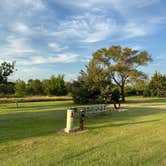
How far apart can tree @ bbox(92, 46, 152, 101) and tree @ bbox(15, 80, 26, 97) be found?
2379 centimetres

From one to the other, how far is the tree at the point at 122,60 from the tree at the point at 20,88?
23794mm

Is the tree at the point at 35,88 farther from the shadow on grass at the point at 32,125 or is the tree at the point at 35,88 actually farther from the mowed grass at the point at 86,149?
the mowed grass at the point at 86,149

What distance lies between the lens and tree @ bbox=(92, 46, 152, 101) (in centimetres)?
3519

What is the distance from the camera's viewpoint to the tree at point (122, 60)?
115ft

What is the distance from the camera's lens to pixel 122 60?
1404 inches

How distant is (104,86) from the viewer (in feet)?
89.9

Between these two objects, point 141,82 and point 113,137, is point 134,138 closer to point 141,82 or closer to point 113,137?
point 113,137

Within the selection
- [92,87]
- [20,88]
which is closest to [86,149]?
[92,87]

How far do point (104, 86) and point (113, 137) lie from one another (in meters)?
19.6

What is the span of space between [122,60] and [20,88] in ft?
89.1

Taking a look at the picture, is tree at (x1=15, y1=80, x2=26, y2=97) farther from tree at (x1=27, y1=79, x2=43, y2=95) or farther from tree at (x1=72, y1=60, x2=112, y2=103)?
tree at (x1=72, y1=60, x2=112, y2=103)

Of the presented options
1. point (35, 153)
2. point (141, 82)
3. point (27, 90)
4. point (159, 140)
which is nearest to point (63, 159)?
point (35, 153)

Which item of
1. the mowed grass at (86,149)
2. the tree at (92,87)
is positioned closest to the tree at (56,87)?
the tree at (92,87)

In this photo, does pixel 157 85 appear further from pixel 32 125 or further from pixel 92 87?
pixel 32 125
